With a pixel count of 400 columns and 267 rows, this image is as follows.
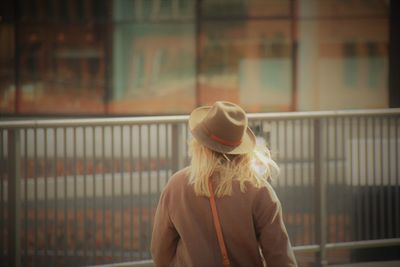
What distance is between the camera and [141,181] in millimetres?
6805

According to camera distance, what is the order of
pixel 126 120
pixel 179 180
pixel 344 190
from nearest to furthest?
pixel 179 180 < pixel 126 120 < pixel 344 190

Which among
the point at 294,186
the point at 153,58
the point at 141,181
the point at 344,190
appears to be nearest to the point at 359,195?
the point at 344,190

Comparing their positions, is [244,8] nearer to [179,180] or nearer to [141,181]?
[141,181]

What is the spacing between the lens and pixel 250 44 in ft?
42.5

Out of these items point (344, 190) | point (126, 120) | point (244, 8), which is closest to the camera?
point (126, 120)

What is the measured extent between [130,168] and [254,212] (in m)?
2.94

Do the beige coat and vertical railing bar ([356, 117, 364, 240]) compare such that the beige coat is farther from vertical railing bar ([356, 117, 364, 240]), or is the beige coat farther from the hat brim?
vertical railing bar ([356, 117, 364, 240])

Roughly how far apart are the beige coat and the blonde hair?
35mm

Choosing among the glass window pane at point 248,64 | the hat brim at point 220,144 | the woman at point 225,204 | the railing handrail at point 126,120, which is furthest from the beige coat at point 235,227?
the glass window pane at point 248,64

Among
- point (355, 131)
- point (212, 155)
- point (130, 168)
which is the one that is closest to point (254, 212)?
point (212, 155)

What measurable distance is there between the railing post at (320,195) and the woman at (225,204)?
3.26 m

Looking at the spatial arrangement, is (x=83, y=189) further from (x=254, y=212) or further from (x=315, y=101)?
(x=315, y=101)

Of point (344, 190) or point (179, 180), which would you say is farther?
point (344, 190)

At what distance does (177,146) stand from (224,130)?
2897 mm
